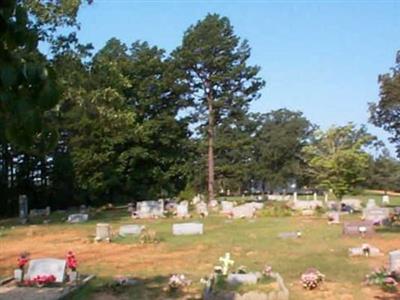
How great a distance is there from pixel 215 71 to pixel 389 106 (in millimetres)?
20678

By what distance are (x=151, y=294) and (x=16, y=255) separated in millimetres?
8427

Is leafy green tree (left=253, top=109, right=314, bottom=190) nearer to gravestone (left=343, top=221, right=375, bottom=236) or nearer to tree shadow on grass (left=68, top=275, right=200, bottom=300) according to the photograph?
gravestone (left=343, top=221, right=375, bottom=236)

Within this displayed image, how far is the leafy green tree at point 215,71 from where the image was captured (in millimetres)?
55438

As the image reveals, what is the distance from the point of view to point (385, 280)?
38.3 feet

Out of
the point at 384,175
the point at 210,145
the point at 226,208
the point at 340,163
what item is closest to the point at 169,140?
the point at 210,145

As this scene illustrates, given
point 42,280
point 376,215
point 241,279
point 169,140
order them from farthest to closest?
point 169,140
point 376,215
point 42,280
point 241,279

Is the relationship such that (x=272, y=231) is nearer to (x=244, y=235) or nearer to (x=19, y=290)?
(x=244, y=235)

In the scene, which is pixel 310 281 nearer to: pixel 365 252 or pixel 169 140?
pixel 365 252

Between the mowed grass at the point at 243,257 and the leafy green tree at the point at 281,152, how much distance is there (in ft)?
203

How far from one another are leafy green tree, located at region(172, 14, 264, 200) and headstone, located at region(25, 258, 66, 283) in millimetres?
42316

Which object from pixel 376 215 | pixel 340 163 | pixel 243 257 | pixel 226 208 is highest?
pixel 340 163

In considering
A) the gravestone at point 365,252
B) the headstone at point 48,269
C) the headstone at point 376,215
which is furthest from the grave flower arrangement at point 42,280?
the headstone at point 376,215

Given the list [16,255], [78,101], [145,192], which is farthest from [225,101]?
[16,255]

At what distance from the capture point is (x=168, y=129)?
2084 inches
